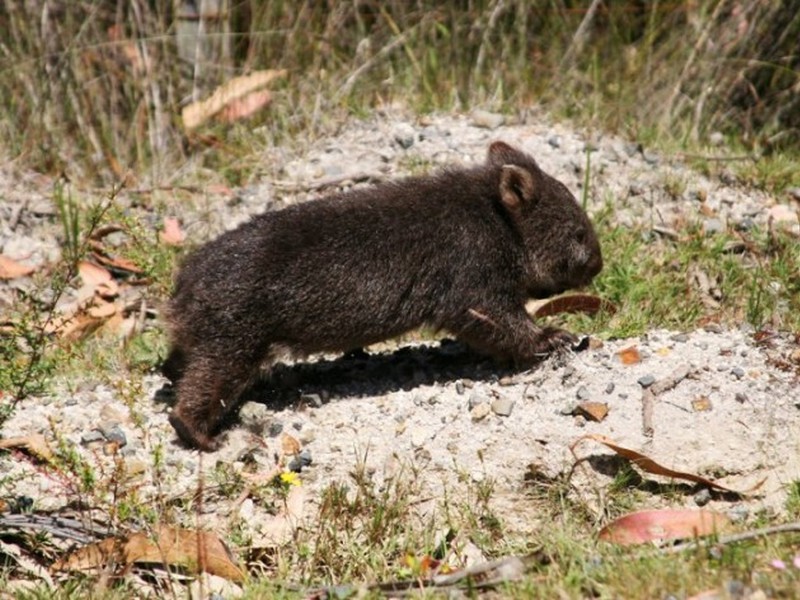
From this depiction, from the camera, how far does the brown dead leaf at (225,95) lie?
874 cm

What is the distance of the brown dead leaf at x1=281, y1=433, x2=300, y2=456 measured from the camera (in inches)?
222

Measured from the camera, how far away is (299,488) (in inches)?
212

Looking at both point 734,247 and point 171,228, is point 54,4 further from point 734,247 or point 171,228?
point 734,247

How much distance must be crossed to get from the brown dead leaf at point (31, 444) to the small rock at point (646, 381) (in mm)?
2694

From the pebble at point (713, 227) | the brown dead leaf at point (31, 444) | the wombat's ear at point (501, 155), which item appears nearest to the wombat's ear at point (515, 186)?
the wombat's ear at point (501, 155)

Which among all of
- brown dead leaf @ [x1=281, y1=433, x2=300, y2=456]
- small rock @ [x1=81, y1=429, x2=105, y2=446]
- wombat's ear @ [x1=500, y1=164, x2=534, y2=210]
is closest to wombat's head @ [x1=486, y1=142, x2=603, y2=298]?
wombat's ear @ [x1=500, y1=164, x2=534, y2=210]

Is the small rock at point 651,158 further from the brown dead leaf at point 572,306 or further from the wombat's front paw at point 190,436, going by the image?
the wombat's front paw at point 190,436

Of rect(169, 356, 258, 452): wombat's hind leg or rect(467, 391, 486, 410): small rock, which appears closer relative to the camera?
A: rect(169, 356, 258, 452): wombat's hind leg

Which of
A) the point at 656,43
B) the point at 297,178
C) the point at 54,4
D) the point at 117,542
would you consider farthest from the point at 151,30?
the point at 117,542

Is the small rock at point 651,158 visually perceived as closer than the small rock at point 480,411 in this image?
No

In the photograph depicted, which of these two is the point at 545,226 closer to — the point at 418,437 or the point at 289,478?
the point at 418,437

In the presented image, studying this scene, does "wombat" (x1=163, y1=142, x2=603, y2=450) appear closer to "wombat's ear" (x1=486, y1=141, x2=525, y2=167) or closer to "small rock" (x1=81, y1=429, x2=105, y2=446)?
"wombat's ear" (x1=486, y1=141, x2=525, y2=167)

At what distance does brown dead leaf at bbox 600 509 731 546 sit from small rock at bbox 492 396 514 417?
1022mm

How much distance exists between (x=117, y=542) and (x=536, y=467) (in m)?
1.78
